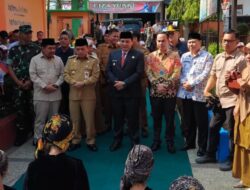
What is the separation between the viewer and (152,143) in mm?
6805

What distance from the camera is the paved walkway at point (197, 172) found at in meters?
5.17

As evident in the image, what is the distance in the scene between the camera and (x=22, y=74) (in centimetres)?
668

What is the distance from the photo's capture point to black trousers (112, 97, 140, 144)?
6.39 meters

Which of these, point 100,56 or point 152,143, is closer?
point 152,143

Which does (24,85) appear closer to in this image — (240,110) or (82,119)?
(82,119)

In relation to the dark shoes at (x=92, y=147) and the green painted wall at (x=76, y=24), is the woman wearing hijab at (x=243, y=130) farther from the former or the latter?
the green painted wall at (x=76, y=24)

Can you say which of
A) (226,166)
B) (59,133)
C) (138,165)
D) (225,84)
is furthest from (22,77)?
(138,165)

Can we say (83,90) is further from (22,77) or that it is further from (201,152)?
(201,152)

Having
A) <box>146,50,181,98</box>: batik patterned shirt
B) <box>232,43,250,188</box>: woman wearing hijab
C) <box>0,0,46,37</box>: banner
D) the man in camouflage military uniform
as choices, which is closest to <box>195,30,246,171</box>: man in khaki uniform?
<box>232,43,250,188</box>: woman wearing hijab

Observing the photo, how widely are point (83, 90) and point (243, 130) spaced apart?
2.61 meters

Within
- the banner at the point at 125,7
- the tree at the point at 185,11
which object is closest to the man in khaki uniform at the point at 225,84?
the tree at the point at 185,11

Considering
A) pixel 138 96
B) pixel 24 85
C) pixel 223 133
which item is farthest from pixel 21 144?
pixel 223 133

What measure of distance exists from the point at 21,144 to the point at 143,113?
207cm

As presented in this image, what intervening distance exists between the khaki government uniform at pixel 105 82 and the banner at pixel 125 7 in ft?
85.0
